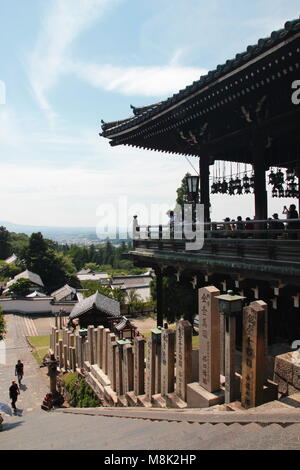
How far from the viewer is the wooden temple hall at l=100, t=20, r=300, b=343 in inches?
274

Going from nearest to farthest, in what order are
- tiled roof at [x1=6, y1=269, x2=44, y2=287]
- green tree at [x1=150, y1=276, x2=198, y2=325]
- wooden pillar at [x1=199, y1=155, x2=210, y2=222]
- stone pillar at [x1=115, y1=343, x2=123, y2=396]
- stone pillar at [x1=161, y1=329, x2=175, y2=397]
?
stone pillar at [x1=161, y1=329, x2=175, y2=397]
stone pillar at [x1=115, y1=343, x2=123, y2=396]
wooden pillar at [x1=199, y1=155, x2=210, y2=222]
green tree at [x1=150, y1=276, x2=198, y2=325]
tiled roof at [x1=6, y1=269, x2=44, y2=287]

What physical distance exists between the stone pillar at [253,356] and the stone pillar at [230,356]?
0.55 ft

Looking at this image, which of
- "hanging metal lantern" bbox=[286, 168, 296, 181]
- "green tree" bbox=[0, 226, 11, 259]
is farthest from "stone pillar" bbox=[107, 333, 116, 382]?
"green tree" bbox=[0, 226, 11, 259]

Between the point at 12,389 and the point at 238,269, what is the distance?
11045 millimetres

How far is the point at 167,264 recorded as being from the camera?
1102 cm

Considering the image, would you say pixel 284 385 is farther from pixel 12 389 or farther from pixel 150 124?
pixel 12 389

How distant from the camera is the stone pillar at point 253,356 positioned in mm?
3922

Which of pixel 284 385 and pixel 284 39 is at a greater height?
pixel 284 39

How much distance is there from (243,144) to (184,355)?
24.3 ft

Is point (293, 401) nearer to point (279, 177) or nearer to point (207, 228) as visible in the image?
point (207, 228)

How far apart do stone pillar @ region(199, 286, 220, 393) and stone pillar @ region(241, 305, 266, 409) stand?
54 cm

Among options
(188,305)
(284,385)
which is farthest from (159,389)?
(188,305)

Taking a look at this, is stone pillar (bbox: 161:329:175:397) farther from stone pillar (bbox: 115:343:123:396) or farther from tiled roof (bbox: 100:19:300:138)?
tiled roof (bbox: 100:19:300:138)
